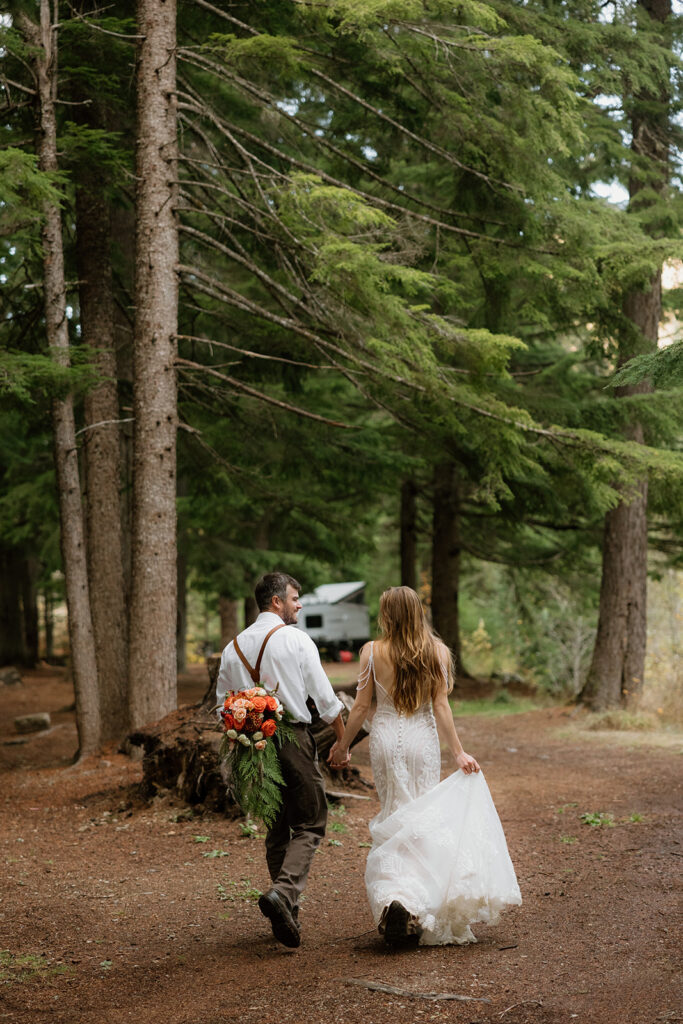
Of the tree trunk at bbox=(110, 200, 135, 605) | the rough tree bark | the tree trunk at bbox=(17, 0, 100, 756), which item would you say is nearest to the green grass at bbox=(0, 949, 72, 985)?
the tree trunk at bbox=(17, 0, 100, 756)

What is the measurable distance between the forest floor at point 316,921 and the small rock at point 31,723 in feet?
19.4

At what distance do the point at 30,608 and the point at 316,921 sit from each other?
23838 millimetres

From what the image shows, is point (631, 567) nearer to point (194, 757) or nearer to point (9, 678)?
point (194, 757)

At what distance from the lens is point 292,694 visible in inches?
206

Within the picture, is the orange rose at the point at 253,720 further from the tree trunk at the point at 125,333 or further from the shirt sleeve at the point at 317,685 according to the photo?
the tree trunk at the point at 125,333

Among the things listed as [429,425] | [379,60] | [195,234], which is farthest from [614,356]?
[195,234]

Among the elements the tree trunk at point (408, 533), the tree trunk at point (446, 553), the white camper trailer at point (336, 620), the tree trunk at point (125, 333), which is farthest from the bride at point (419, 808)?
the white camper trailer at point (336, 620)

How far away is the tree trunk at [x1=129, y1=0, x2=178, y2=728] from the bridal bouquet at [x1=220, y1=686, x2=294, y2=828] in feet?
16.8

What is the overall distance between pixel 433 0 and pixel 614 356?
624 cm

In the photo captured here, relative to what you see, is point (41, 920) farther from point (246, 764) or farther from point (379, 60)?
point (379, 60)

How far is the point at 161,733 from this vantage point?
8938 millimetres

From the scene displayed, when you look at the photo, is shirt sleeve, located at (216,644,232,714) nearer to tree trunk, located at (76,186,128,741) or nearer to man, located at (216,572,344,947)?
man, located at (216,572,344,947)

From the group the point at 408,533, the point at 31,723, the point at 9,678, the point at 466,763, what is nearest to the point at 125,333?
the point at 31,723

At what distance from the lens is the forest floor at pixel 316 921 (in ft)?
14.0
